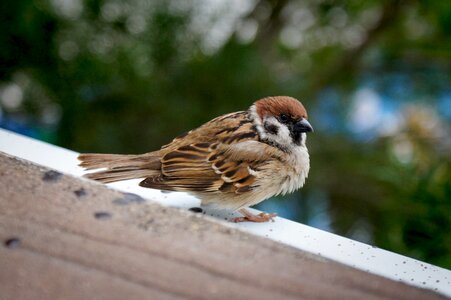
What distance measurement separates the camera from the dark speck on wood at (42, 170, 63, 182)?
3.38 ft

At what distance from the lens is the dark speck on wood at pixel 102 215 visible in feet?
3.05

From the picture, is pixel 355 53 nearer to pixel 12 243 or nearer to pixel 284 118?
pixel 284 118

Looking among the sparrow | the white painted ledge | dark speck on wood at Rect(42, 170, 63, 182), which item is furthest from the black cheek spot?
dark speck on wood at Rect(42, 170, 63, 182)

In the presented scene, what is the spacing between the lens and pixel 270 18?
2.74 meters

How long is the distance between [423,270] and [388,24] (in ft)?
5.66

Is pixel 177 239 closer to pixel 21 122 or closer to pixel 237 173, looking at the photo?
pixel 237 173

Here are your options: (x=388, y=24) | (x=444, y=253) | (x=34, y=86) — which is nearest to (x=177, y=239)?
(x=444, y=253)

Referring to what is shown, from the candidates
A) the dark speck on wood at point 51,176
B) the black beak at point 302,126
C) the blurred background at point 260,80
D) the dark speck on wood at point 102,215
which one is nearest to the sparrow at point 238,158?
the black beak at point 302,126

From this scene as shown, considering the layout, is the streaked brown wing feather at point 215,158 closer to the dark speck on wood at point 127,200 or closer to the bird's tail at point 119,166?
the bird's tail at point 119,166

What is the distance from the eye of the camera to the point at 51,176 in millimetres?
1040

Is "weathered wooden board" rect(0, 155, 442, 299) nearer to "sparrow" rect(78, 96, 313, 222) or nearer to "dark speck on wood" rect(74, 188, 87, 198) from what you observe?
"dark speck on wood" rect(74, 188, 87, 198)

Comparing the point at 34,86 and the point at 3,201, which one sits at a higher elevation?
the point at 34,86

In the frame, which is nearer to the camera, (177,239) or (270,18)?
(177,239)

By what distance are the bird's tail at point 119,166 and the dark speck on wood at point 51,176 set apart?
1.86 feet
